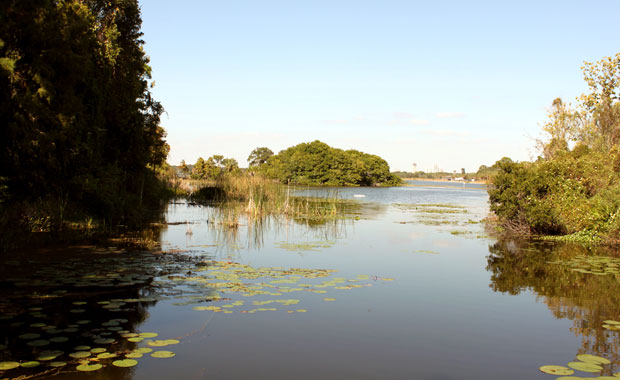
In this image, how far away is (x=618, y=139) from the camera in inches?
936

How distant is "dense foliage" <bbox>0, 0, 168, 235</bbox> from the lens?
860cm

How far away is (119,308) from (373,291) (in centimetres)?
413

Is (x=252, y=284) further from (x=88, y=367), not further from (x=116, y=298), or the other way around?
(x=88, y=367)

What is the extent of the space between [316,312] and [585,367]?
3.35m

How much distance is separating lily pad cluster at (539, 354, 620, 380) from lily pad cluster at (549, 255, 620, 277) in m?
5.54

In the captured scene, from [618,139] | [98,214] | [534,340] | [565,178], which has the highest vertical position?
[618,139]

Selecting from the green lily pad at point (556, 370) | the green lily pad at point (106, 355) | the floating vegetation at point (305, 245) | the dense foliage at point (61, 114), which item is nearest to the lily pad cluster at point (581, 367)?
the green lily pad at point (556, 370)

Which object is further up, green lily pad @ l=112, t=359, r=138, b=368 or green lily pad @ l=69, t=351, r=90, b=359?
green lily pad @ l=69, t=351, r=90, b=359

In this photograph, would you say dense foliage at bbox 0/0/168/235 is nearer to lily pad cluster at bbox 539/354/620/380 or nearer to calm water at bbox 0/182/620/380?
calm water at bbox 0/182/620/380

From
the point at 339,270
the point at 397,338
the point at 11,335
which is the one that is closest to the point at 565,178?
the point at 339,270

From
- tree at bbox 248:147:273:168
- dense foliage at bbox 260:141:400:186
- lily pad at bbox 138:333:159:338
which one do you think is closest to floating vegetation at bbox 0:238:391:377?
lily pad at bbox 138:333:159:338

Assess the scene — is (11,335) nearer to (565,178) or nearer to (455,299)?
(455,299)

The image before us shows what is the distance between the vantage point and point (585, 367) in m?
4.95

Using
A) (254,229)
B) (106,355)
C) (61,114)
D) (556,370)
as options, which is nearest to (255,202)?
(254,229)
